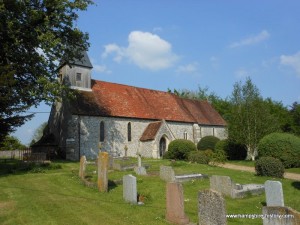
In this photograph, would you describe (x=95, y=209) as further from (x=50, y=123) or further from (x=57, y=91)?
(x=50, y=123)

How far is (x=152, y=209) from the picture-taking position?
1020 cm

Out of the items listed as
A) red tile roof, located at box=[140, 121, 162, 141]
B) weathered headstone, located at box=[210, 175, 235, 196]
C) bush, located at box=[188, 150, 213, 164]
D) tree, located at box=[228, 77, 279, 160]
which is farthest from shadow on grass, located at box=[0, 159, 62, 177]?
tree, located at box=[228, 77, 279, 160]

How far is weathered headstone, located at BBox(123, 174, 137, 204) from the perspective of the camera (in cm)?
1098

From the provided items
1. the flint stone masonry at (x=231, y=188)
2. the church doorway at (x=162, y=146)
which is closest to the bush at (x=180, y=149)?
the church doorway at (x=162, y=146)

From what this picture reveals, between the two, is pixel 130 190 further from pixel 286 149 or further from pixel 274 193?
pixel 286 149

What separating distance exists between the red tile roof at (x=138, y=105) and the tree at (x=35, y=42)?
668cm

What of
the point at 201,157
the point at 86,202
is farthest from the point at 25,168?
the point at 201,157

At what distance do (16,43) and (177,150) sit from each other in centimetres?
1722

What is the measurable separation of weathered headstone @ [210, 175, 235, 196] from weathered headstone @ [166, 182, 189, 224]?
4410mm

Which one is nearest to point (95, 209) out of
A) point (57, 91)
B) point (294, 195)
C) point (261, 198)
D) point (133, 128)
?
point (261, 198)

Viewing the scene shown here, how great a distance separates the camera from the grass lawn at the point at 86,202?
8.91 m

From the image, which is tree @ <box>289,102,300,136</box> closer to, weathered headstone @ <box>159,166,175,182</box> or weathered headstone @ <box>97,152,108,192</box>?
weathered headstone @ <box>159,166,175,182</box>

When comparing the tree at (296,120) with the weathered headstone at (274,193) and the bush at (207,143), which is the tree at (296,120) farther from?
the weathered headstone at (274,193)

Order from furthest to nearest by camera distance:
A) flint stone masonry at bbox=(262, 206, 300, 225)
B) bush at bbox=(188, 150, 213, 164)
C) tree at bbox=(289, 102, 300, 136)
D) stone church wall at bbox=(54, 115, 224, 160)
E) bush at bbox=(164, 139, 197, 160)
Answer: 1. tree at bbox=(289, 102, 300, 136)
2. bush at bbox=(164, 139, 197, 160)
3. stone church wall at bbox=(54, 115, 224, 160)
4. bush at bbox=(188, 150, 213, 164)
5. flint stone masonry at bbox=(262, 206, 300, 225)
